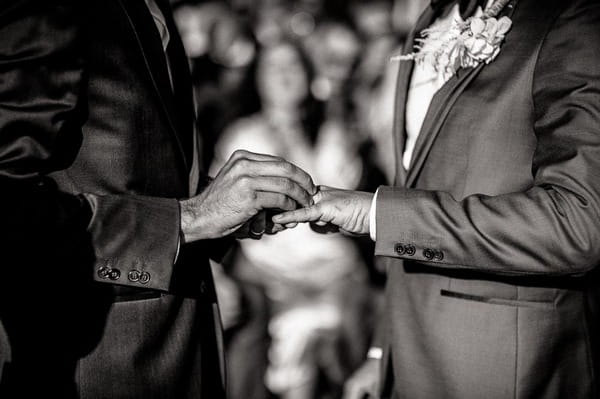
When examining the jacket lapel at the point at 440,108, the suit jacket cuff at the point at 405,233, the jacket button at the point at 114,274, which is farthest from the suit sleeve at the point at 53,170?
the jacket lapel at the point at 440,108

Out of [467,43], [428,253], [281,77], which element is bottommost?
[428,253]

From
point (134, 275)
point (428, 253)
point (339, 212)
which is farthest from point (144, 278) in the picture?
point (428, 253)

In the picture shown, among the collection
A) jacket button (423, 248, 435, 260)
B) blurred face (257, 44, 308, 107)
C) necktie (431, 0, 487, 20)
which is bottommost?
jacket button (423, 248, 435, 260)

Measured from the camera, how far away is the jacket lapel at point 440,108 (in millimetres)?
1526

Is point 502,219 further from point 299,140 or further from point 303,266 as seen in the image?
point 299,140

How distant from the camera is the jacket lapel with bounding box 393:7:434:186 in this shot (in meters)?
1.78

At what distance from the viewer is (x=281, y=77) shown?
395 centimetres

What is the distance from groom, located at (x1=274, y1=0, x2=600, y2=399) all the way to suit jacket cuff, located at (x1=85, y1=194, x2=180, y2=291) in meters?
0.35

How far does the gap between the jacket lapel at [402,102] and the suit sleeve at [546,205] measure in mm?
348

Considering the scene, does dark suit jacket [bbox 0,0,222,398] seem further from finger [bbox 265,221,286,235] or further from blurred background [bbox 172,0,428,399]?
blurred background [bbox 172,0,428,399]

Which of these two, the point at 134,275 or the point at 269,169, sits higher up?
the point at 269,169

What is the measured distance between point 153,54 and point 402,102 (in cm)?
80

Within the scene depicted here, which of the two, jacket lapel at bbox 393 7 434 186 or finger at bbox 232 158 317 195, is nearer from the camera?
finger at bbox 232 158 317 195

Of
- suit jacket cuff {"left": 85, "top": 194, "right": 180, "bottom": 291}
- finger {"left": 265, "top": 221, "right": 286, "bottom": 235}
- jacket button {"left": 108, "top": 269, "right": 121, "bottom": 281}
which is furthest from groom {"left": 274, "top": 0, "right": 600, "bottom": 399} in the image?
jacket button {"left": 108, "top": 269, "right": 121, "bottom": 281}
